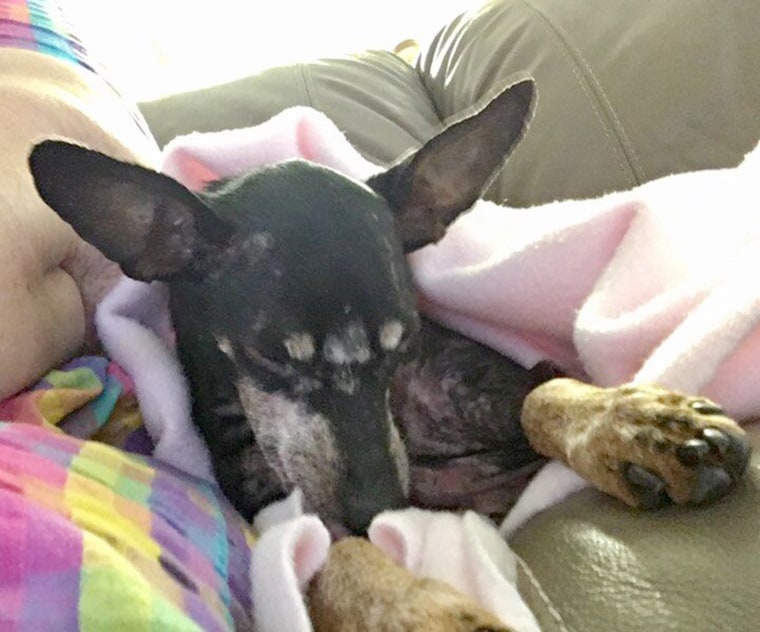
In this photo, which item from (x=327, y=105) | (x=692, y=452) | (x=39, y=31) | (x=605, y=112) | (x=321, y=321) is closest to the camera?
(x=692, y=452)

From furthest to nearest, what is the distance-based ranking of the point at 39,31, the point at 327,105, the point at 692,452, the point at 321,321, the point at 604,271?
the point at 327,105
the point at 39,31
the point at 604,271
the point at 321,321
the point at 692,452

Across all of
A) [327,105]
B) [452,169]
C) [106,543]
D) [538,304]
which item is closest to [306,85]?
[327,105]

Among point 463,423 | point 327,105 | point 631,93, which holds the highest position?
point 631,93

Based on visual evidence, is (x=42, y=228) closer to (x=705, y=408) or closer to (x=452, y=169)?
(x=452, y=169)

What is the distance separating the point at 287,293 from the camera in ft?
3.44

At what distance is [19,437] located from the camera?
0.84 meters

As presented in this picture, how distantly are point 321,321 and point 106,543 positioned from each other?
413 mm

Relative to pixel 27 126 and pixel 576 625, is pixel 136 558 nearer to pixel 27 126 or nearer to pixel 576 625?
pixel 576 625

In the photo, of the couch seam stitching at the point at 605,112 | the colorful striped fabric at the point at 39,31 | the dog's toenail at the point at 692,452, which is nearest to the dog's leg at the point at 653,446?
the dog's toenail at the point at 692,452

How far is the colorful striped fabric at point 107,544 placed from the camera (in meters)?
0.61

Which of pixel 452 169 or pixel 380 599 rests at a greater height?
pixel 452 169

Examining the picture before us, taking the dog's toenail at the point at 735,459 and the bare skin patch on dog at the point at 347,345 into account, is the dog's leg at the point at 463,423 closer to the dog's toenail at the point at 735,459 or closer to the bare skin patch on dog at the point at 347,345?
the bare skin patch on dog at the point at 347,345

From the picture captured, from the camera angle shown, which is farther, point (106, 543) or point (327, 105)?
point (327, 105)

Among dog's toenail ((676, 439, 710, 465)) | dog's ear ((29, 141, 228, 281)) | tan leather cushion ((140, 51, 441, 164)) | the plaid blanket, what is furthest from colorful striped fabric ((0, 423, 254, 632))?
tan leather cushion ((140, 51, 441, 164))
